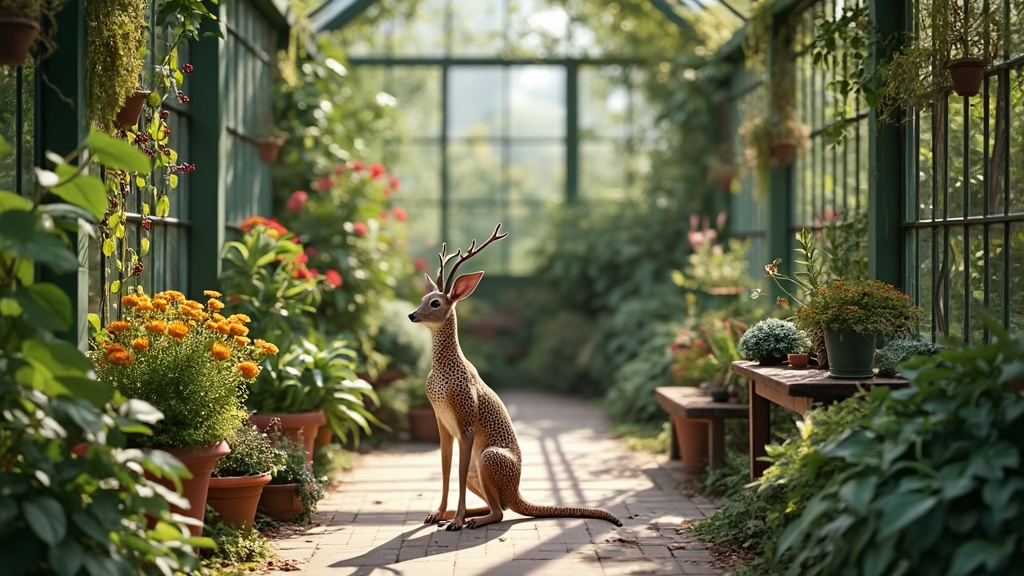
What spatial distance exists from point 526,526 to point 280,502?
1328mm

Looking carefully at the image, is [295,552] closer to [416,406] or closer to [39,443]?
[39,443]

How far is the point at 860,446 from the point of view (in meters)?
3.87

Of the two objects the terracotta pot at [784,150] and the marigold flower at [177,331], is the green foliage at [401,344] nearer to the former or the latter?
the terracotta pot at [784,150]

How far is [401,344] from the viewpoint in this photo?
374 inches

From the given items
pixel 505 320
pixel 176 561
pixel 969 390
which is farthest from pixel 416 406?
pixel 969 390

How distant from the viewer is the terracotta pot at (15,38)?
396cm

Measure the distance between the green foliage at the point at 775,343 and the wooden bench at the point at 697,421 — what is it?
0.82 m

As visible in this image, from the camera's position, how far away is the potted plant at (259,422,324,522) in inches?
225

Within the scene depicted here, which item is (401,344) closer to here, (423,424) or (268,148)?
(423,424)

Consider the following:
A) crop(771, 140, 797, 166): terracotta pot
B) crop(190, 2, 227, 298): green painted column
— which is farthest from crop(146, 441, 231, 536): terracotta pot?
crop(771, 140, 797, 166): terracotta pot

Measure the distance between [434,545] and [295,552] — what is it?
2.20 ft

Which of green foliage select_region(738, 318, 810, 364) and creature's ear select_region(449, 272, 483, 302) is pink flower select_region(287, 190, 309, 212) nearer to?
creature's ear select_region(449, 272, 483, 302)

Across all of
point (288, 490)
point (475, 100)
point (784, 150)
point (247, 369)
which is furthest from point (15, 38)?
point (475, 100)

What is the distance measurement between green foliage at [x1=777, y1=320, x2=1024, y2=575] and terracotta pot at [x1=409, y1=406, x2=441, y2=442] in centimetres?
529
